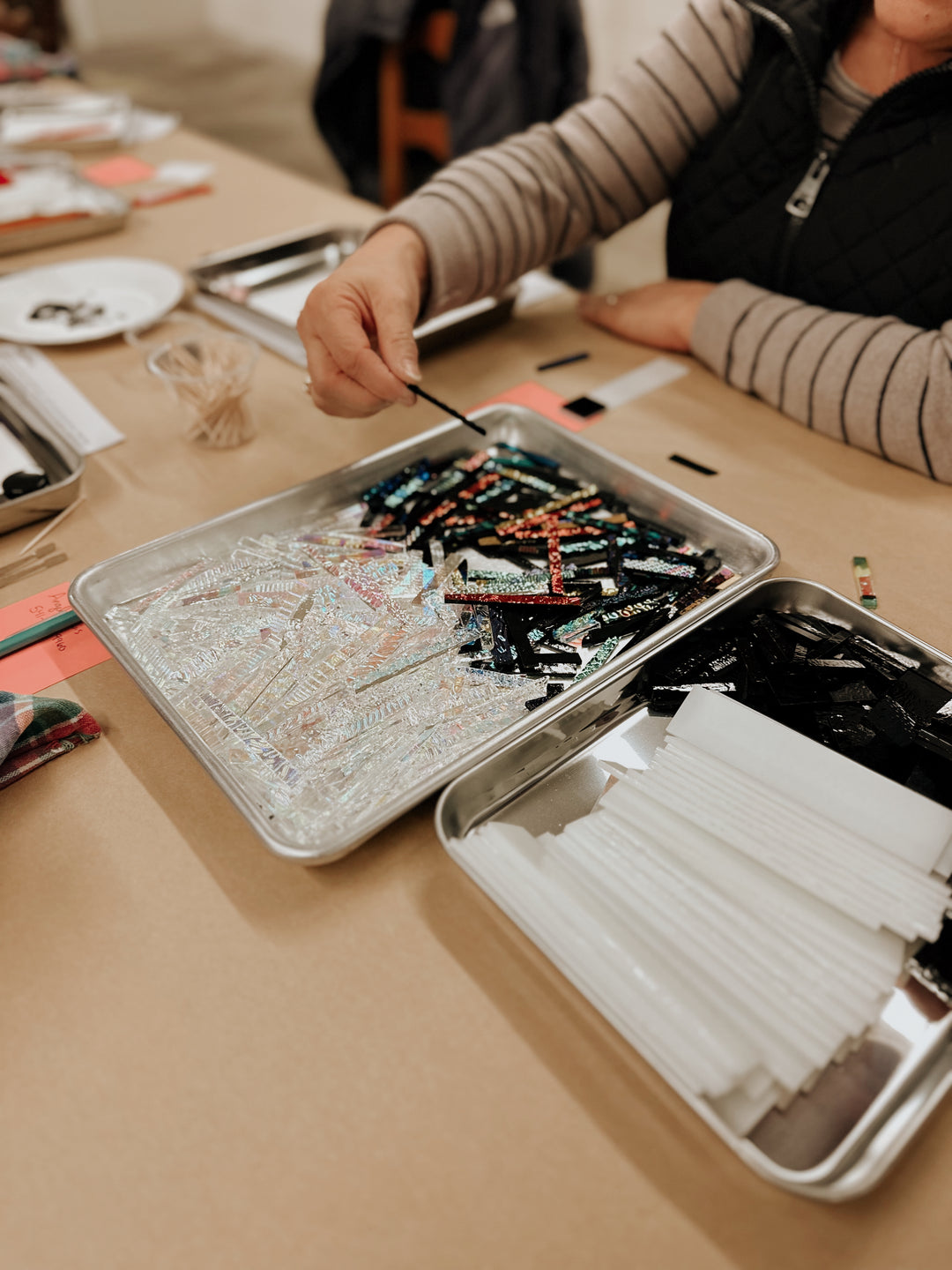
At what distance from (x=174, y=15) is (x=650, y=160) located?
734cm

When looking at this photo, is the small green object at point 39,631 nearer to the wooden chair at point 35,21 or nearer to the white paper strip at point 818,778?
the white paper strip at point 818,778

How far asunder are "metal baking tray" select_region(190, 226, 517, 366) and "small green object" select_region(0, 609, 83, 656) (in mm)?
577

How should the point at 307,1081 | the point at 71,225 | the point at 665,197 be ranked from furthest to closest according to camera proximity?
the point at 71,225, the point at 665,197, the point at 307,1081

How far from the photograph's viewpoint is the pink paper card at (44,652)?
2.74ft

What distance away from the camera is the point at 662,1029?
53cm

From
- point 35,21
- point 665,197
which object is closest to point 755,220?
point 665,197

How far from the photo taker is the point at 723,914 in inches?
23.1

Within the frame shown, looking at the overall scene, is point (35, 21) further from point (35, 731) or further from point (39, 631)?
point (35, 731)

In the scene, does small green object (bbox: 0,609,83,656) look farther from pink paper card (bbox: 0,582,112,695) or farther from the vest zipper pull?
the vest zipper pull

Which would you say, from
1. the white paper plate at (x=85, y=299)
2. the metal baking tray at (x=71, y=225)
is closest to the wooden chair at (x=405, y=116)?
the metal baking tray at (x=71, y=225)

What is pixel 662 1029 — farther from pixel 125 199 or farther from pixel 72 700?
pixel 125 199

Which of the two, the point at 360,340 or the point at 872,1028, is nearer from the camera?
the point at 872,1028

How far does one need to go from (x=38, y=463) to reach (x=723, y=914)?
40.0 inches

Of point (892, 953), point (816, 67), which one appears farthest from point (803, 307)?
point (892, 953)
